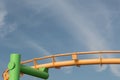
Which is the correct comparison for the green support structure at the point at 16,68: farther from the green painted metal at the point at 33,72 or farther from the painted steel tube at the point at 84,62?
the painted steel tube at the point at 84,62

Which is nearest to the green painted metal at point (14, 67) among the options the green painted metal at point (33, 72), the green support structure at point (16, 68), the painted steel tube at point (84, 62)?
the green support structure at point (16, 68)

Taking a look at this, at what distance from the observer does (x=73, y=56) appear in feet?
61.2

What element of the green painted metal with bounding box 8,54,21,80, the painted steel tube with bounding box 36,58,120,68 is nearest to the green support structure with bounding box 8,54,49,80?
the green painted metal with bounding box 8,54,21,80

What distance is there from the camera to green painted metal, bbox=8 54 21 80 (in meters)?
15.2

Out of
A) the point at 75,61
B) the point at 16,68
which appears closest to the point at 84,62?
the point at 75,61

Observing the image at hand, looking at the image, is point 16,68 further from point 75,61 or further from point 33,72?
point 75,61

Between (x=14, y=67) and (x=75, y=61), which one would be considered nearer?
(x=14, y=67)

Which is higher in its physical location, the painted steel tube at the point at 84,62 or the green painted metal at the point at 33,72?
the painted steel tube at the point at 84,62

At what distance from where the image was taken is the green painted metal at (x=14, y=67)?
1522 cm

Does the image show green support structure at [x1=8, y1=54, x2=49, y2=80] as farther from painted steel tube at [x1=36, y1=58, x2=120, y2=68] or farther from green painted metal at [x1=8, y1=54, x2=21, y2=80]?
painted steel tube at [x1=36, y1=58, x2=120, y2=68]

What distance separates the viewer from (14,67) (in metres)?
15.4

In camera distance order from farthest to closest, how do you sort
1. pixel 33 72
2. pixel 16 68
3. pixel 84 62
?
pixel 84 62
pixel 33 72
pixel 16 68

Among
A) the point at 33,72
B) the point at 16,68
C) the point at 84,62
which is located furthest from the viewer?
the point at 84,62

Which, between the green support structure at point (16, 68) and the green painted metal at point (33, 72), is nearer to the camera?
the green support structure at point (16, 68)
